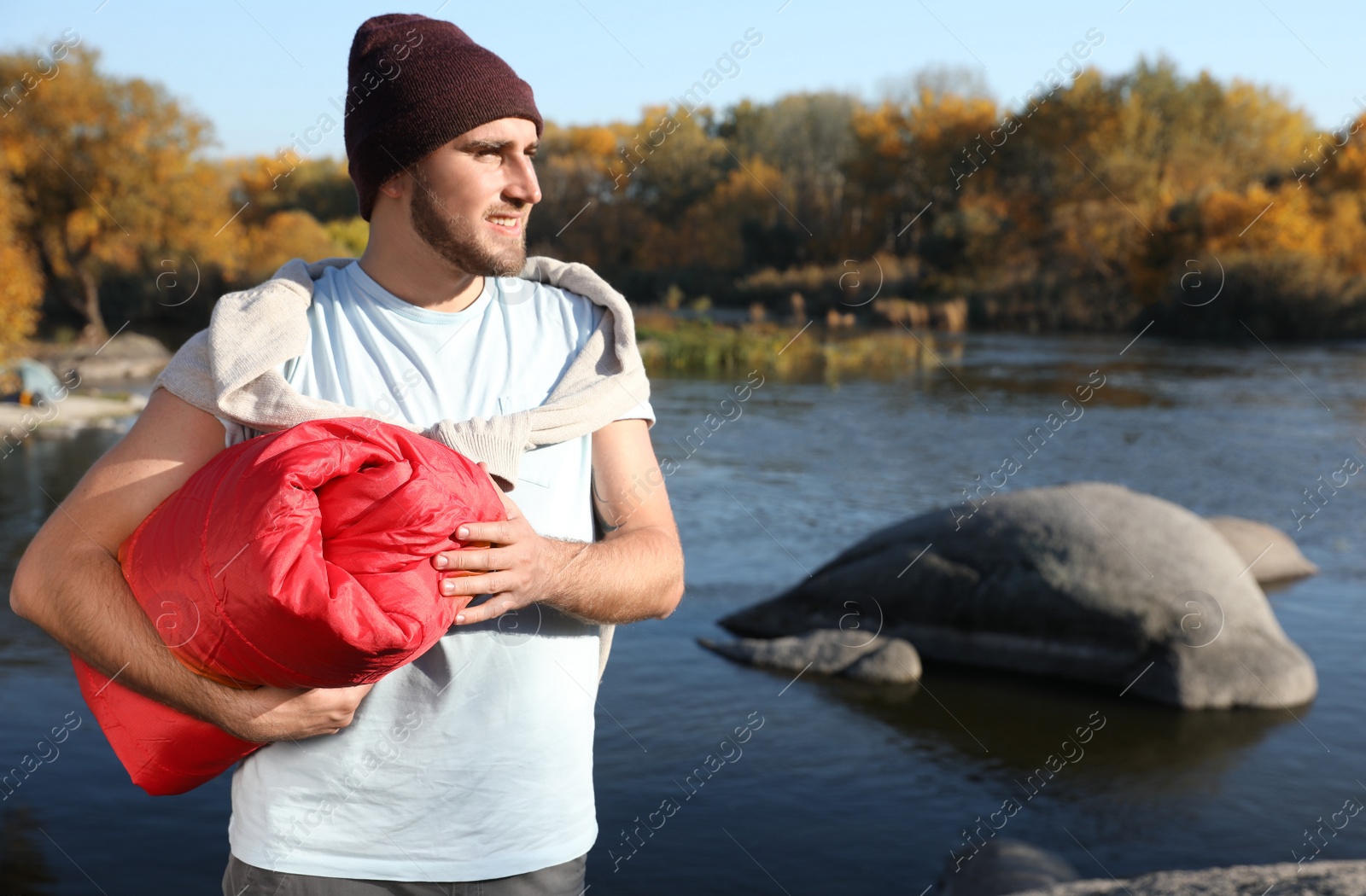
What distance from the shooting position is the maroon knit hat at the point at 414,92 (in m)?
1.89

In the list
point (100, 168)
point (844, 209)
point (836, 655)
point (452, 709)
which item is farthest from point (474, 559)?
point (844, 209)

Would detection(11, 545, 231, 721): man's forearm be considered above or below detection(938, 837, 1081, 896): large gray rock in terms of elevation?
above

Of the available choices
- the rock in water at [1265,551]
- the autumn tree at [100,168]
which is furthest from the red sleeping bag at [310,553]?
the autumn tree at [100,168]

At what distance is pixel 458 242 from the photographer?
188 centimetres

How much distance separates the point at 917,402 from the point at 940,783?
14.3 metres

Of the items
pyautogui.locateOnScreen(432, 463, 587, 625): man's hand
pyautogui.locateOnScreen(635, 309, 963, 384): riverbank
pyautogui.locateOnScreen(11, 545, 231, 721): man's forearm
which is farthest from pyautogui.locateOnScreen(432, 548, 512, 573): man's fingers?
pyautogui.locateOnScreen(635, 309, 963, 384): riverbank

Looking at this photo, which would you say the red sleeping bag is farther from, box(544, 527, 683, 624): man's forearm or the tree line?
the tree line

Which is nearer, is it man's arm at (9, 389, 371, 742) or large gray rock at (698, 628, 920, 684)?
man's arm at (9, 389, 371, 742)

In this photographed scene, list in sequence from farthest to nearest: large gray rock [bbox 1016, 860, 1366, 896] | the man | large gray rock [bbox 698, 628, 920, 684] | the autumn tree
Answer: the autumn tree → large gray rock [bbox 698, 628, 920, 684] → large gray rock [bbox 1016, 860, 1366, 896] → the man

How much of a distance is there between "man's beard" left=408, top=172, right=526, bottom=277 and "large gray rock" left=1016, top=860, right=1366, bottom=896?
6.98ft

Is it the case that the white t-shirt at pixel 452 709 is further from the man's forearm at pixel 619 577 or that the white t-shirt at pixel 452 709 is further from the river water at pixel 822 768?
the river water at pixel 822 768

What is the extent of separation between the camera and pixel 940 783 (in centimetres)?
540

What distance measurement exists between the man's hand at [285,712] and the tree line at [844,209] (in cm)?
1616

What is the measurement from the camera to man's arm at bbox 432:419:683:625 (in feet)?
5.33
